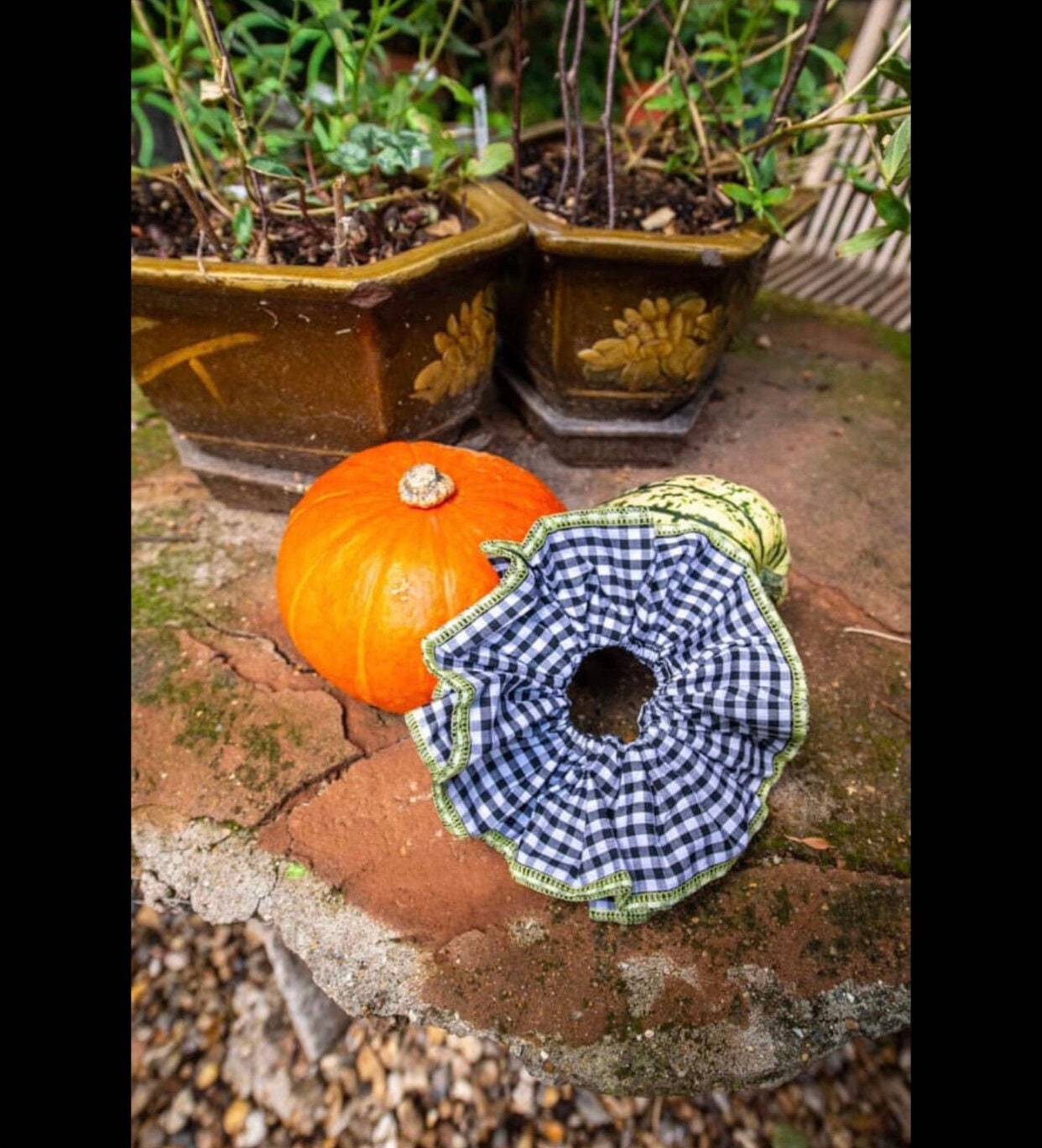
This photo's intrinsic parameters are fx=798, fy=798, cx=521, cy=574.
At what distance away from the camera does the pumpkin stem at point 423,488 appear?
1.11 meters

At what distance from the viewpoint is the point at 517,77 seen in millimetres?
1401

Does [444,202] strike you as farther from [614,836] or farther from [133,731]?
[614,836]

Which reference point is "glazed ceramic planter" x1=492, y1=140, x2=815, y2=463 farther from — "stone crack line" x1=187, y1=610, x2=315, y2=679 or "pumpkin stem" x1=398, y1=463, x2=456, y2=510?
"stone crack line" x1=187, y1=610, x2=315, y2=679

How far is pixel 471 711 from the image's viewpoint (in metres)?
0.91

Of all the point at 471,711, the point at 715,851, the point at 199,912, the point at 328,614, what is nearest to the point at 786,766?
the point at 715,851

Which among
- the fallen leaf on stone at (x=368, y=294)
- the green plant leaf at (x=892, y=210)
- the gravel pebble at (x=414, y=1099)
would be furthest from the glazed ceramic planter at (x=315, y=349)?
the gravel pebble at (x=414, y=1099)

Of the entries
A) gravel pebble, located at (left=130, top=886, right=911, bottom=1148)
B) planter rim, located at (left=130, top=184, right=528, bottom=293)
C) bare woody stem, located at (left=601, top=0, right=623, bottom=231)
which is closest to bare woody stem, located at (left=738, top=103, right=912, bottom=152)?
bare woody stem, located at (left=601, top=0, right=623, bottom=231)

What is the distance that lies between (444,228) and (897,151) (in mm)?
758

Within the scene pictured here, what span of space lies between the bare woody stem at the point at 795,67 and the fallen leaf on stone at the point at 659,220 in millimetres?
178

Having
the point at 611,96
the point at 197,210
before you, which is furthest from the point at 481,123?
the point at 197,210

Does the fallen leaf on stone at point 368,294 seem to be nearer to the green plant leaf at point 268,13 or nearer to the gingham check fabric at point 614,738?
the gingham check fabric at point 614,738

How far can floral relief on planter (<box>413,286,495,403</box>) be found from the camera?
52.0 inches

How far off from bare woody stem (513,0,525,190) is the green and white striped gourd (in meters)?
0.73
